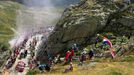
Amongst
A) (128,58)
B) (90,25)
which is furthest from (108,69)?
(90,25)

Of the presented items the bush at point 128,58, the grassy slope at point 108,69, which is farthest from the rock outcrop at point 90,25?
the grassy slope at point 108,69

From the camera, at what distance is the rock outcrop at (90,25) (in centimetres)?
6844

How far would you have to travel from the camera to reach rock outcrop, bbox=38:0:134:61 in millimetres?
68438

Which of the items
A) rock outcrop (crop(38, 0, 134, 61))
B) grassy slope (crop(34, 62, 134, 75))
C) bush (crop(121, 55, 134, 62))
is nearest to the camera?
grassy slope (crop(34, 62, 134, 75))

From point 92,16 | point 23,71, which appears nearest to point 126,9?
point 92,16

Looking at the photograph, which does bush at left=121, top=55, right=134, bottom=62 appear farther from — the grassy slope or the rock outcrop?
the rock outcrop

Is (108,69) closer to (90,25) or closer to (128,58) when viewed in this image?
(128,58)

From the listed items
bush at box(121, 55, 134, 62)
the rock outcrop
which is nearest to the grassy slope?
bush at box(121, 55, 134, 62)

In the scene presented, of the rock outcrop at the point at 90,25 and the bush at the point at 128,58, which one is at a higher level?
→ the rock outcrop at the point at 90,25

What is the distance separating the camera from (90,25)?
227 feet

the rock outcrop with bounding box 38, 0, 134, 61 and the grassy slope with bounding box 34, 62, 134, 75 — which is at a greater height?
the rock outcrop with bounding box 38, 0, 134, 61

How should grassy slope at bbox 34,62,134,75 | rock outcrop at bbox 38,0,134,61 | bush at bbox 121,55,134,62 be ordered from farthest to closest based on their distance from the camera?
rock outcrop at bbox 38,0,134,61 < bush at bbox 121,55,134,62 < grassy slope at bbox 34,62,134,75

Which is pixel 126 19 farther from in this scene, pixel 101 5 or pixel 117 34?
pixel 101 5

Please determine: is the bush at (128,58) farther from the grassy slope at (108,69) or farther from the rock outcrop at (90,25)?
the rock outcrop at (90,25)
